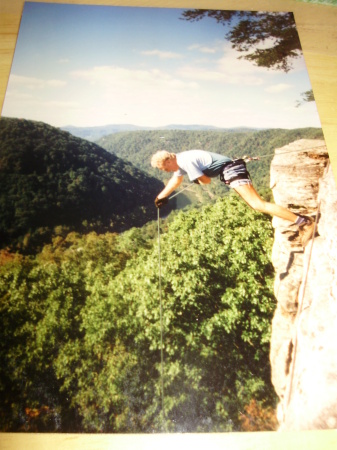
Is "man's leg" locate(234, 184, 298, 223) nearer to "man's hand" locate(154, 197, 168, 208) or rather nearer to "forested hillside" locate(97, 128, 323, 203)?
"forested hillside" locate(97, 128, 323, 203)

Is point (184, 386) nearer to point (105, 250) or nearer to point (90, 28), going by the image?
point (105, 250)

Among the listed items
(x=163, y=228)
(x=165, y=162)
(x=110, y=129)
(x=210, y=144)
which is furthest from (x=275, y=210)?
(x=110, y=129)

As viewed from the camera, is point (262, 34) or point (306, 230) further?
point (262, 34)

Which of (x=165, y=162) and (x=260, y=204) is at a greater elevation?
(x=165, y=162)

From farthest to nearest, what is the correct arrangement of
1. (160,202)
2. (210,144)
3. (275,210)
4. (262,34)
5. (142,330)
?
(262,34) < (210,144) < (160,202) < (275,210) < (142,330)

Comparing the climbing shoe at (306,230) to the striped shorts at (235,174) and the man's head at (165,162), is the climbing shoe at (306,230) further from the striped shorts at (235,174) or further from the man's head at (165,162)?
the man's head at (165,162)

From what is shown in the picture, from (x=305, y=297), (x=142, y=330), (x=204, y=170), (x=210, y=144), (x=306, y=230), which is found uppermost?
(x=210, y=144)

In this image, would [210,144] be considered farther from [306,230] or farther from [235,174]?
[306,230]
